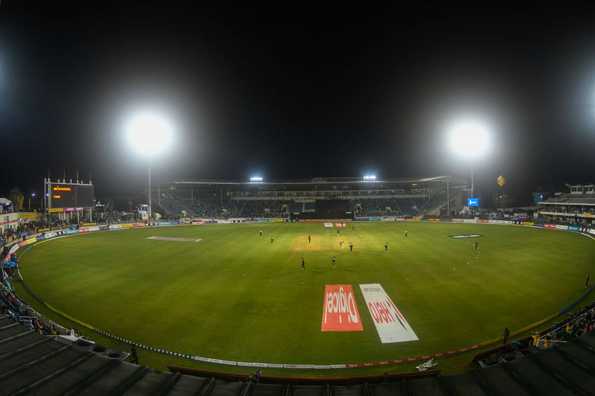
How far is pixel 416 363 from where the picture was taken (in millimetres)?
13336

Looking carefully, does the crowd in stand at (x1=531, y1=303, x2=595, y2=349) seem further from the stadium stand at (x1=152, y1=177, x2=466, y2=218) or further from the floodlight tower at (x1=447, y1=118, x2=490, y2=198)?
the stadium stand at (x1=152, y1=177, x2=466, y2=218)

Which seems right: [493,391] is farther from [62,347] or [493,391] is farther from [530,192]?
[530,192]

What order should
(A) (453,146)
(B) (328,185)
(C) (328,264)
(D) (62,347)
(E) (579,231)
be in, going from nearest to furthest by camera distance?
1. (D) (62,347)
2. (C) (328,264)
3. (E) (579,231)
4. (A) (453,146)
5. (B) (328,185)

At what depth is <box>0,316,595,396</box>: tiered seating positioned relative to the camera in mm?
5375

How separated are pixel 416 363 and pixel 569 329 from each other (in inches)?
248

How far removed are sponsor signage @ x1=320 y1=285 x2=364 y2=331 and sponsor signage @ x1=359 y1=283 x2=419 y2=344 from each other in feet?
3.03

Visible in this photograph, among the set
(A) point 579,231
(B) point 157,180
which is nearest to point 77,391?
(A) point 579,231

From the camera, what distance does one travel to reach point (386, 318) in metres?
17.8

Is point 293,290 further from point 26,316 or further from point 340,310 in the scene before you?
point 26,316

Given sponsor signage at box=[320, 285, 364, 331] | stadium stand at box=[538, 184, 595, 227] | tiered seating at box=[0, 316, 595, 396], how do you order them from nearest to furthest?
1. tiered seating at box=[0, 316, 595, 396]
2. sponsor signage at box=[320, 285, 364, 331]
3. stadium stand at box=[538, 184, 595, 227]

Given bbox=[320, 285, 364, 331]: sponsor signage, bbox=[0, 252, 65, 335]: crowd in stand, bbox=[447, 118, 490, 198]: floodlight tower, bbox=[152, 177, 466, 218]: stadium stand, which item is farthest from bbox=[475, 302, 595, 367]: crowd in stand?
bbox=[152, 177, 466, 218]: stadium stand

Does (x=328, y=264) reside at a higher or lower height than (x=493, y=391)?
lower

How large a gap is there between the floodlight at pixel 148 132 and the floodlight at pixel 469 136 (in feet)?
177

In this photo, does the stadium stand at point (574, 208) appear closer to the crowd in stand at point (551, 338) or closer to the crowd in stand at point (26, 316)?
the crowd in stand at point (551, 338)
